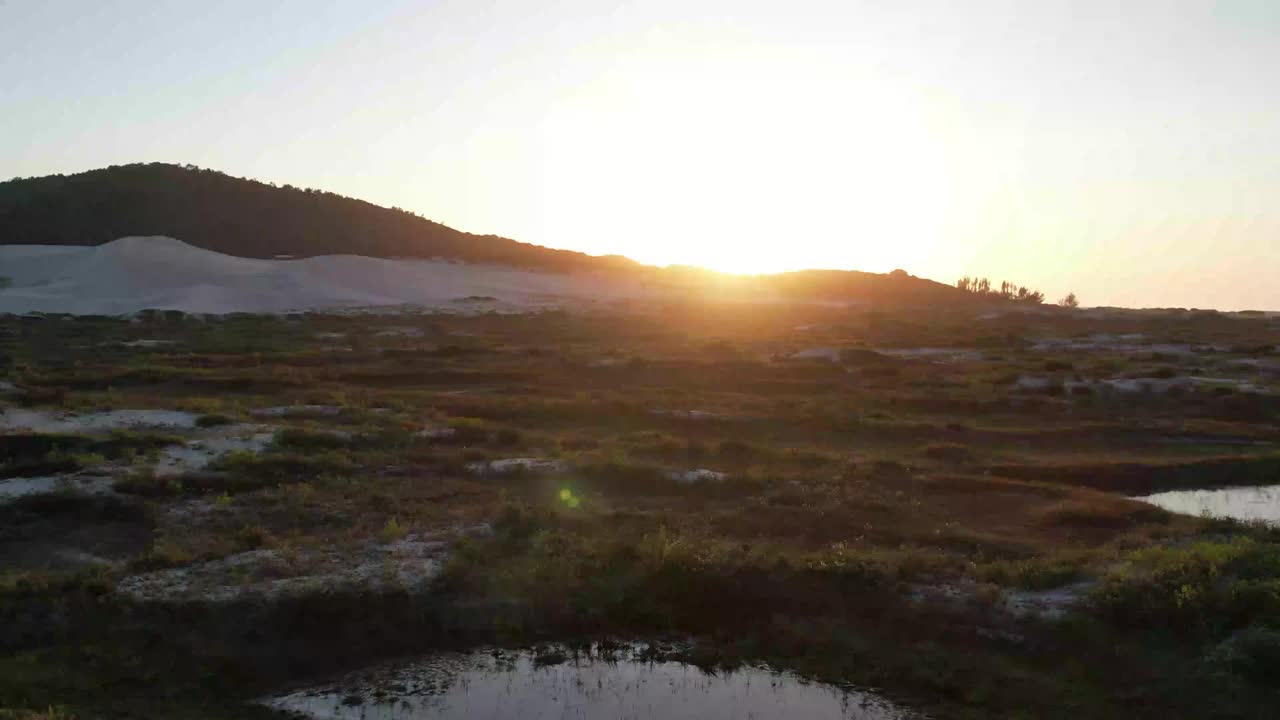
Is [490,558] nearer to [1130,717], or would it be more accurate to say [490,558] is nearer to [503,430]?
[1130,717]

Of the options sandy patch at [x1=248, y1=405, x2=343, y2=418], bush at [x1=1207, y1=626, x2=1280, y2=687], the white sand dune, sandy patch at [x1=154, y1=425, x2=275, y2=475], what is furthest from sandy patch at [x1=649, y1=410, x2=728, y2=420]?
the white sand dune

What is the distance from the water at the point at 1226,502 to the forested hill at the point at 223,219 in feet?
269

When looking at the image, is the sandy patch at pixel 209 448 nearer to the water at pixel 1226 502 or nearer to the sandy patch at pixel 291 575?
the sandy patch at pixel 291 575

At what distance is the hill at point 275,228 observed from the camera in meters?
85.7

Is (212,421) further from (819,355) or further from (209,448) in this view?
(819,355)

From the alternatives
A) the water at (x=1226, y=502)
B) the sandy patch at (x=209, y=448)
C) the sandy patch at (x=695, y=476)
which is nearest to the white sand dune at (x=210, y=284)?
the sandy patch at (x=209, y=448)

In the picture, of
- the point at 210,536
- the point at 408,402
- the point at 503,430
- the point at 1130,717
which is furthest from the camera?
the point at 408,402

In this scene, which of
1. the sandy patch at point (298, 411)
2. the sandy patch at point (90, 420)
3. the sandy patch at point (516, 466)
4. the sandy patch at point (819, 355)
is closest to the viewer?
the sandy patch at point (516, 466)

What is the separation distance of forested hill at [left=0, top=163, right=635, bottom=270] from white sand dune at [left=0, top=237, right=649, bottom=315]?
41.3ft

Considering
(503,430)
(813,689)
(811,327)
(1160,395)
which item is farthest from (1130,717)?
(811,327)

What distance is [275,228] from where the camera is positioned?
92.1 m

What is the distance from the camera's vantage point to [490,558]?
1268cm

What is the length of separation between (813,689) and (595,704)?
2229 millimetres

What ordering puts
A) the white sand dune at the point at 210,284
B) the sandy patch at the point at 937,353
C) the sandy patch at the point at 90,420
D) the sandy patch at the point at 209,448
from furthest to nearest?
the white sand dune at the point at 210,284
the sandy patch at the point at 937,353
the sandy patch at the point at 90,420
the sandy patch at the point at 209,448
